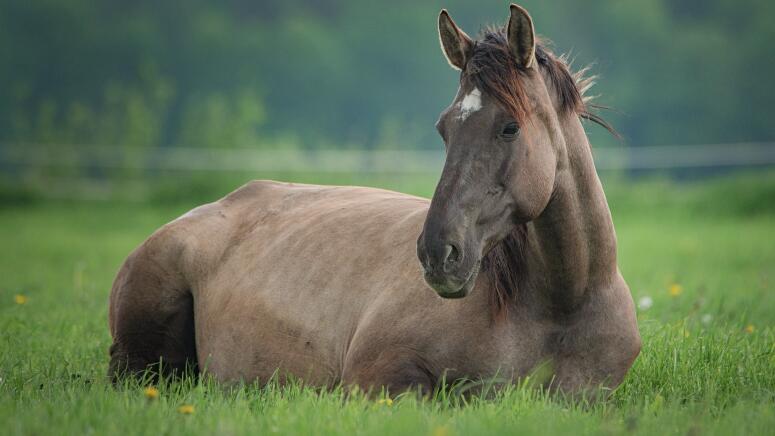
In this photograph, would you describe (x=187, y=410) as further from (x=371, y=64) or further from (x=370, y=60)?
(x=370, y=60)

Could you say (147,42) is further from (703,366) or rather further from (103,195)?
(703,366)

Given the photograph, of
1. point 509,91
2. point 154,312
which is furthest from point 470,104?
point 154,312

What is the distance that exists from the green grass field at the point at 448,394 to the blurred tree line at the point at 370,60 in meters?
24.4

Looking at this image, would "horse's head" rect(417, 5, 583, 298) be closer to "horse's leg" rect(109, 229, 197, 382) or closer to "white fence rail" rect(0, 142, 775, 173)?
"horse's leg" rect(109, 229, 197, 382)

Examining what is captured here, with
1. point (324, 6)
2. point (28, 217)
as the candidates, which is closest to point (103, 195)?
point (28, 217)

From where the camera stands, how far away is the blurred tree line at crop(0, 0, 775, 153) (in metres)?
37.0

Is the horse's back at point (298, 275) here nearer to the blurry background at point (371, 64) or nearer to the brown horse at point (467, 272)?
the brown horse at point (467, 272)

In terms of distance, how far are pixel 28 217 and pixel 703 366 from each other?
1559 cm

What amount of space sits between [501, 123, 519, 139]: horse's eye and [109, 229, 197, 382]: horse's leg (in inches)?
99.4

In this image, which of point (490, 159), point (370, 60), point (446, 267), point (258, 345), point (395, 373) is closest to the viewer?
point (446, 267)

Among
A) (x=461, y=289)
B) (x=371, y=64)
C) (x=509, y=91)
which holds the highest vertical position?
(x=371, y=64)

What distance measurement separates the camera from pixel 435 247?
354cm

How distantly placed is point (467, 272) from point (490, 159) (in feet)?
1.50

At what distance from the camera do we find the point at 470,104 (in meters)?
3.78
